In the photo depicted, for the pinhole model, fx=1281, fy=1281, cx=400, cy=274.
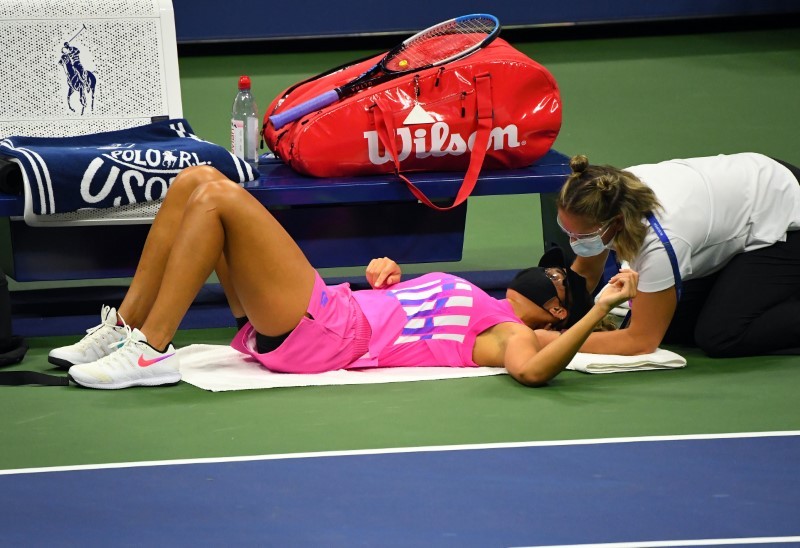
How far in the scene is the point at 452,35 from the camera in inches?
214

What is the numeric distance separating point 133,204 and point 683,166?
2.04 meters

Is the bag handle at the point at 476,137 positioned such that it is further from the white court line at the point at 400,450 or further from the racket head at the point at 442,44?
the white court line at the point at 400,450

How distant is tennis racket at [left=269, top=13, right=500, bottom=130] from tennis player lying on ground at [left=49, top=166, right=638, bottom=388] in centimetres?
74

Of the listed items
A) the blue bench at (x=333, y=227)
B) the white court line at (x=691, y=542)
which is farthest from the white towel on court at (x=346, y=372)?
the white court line at (x=691, y=542)

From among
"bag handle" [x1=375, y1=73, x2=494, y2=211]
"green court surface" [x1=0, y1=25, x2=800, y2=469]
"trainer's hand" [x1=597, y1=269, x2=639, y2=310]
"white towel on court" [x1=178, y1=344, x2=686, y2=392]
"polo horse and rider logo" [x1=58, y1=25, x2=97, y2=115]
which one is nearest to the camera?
"green court surface" [x1=0, y1=25, x2=800, y2=469]

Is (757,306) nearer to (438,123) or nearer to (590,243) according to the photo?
(590,243)

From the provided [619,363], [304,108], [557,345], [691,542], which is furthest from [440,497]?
[304,108]

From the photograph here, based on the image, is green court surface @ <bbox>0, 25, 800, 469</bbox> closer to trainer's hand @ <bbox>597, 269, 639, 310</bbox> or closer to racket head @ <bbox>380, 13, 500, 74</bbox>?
trainer's hand @ <bbox>597, 269, 639, 310</bbox>

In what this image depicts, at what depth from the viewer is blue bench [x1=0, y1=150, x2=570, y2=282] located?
5004mm

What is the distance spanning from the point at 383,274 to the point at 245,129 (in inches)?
48.3

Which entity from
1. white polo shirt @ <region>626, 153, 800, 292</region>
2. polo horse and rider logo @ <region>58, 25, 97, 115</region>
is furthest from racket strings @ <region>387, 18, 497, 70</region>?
polo horse and rider logo @ <region>58, 25, 97, 115</region>

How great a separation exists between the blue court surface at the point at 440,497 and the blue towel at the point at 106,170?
4.75ft

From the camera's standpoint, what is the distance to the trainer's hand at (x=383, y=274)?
455cm

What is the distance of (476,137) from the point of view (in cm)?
506
